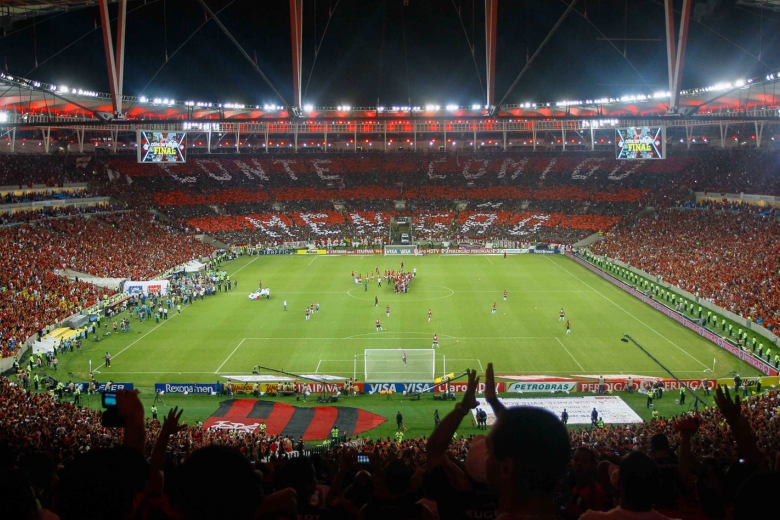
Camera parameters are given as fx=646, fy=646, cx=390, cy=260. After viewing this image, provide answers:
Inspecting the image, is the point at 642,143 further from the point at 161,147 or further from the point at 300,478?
the point at 300,478

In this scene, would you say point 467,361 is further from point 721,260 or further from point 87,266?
point 87,266

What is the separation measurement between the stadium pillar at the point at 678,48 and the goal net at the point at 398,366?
49.1 feet

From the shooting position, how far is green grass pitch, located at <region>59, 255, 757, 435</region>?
30531mm

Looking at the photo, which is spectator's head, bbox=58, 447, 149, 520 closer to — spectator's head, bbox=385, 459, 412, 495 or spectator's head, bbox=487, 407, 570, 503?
spectator's head, bbox=487, 407, 570, 503

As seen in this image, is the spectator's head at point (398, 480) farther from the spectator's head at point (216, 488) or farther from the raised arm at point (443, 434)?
the spectator's head at point (216, 488)

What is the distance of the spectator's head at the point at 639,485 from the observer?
3.50m

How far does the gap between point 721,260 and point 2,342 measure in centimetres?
4655

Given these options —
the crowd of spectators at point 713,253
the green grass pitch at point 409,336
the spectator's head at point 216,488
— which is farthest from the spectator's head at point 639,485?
the crowd of spectators at point 713,253

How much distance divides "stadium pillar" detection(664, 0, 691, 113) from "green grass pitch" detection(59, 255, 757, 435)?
39.9ft

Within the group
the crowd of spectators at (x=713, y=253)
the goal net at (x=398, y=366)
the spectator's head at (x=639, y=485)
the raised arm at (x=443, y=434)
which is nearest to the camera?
the spectator's head at (x=639, y=485)

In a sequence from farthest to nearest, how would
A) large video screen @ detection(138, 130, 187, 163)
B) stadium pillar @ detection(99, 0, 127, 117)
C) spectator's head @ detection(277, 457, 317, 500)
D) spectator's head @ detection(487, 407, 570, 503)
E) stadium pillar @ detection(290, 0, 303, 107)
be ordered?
large video screen @ detection(138, 130, 187, 163), stadium pillar @ detection(290, 0, 303, 107), stadium pillar @ detection(99, 0, 127, 117), spectator's head @ detection(277, 457, 317, 500), spectator's head @ detection(487, 407, 570, 503)

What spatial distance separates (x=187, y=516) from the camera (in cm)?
303

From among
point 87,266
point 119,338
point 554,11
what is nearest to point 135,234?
point 87,266

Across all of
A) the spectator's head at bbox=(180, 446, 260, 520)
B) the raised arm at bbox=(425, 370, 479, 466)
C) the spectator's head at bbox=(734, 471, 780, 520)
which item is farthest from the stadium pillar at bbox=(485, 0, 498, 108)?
the spectator's head at bbox=(180, 446, 260, 520)
